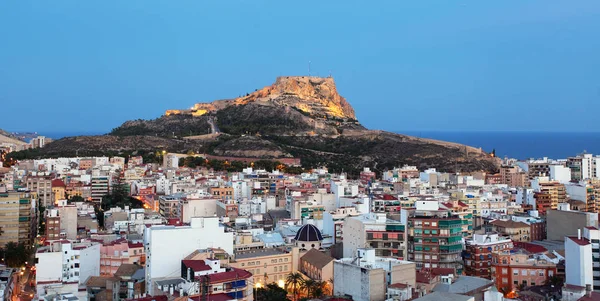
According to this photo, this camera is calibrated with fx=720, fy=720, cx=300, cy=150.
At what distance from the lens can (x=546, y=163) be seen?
218 feet

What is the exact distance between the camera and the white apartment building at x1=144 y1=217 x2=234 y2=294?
25766 millimetres

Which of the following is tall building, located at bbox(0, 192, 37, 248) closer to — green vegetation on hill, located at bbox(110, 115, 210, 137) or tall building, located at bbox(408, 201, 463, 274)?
tall building, located at bbox(408, 201, 463, 274)

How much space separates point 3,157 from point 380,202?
164ft

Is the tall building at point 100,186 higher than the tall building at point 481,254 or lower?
higher

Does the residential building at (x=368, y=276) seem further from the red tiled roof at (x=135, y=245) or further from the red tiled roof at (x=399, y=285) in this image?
the red tiled roof at (x=135, y=245)

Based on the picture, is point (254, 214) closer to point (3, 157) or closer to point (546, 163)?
point (546, 163)

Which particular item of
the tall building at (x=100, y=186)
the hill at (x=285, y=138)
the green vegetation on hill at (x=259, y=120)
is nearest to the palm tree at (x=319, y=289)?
the tall building at (x=100, y=186)

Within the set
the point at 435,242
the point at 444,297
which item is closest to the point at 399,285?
the point at 444,297

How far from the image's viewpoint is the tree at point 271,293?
2480 centimetres

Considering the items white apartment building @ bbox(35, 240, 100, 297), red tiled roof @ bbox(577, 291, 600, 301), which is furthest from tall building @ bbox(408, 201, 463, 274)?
white apartment building @ bbox(35, 240, 100, 297)

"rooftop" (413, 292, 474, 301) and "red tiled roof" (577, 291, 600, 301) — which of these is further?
"red tiled roof" (577, 291, 600, 301)

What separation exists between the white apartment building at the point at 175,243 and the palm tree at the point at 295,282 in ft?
8.67

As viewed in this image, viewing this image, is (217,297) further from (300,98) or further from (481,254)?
(300,98)

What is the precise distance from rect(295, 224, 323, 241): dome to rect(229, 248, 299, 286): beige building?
213cm
